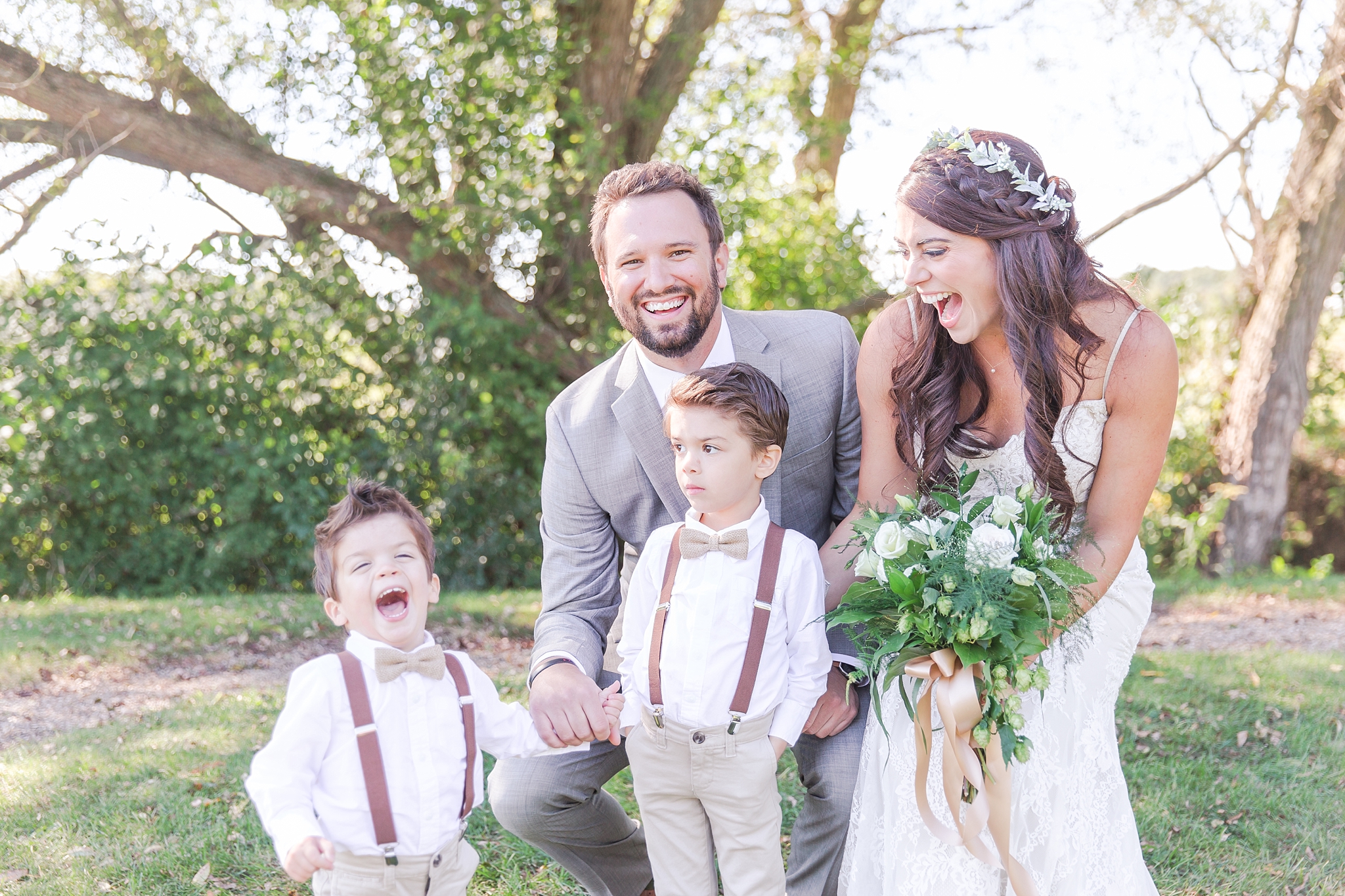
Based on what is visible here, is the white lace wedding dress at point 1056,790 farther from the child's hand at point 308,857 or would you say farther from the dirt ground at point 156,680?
the dirt ground at point 156,680

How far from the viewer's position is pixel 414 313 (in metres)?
8.92

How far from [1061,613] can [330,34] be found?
299 inches

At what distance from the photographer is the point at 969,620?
237 cm

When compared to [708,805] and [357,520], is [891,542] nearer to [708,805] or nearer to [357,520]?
[708,805]

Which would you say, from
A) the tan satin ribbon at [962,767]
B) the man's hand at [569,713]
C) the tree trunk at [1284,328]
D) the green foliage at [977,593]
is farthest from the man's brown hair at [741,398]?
the tree trunk at [1284,328]

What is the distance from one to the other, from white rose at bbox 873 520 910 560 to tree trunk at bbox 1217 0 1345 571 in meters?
8.13

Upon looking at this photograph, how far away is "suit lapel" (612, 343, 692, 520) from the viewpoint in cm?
335

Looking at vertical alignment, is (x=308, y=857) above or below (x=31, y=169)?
below

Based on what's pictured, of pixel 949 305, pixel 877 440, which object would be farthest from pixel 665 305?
pixel 949 305

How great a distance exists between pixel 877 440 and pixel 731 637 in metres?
0.81

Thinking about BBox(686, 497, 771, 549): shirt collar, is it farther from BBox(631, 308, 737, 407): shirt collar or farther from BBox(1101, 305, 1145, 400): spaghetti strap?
BBox(1101, 305, 1145, 400): spaghetti strap

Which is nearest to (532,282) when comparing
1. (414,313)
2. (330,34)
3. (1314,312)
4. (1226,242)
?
(414,313)

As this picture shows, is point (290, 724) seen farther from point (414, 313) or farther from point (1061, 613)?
point (414, 313)

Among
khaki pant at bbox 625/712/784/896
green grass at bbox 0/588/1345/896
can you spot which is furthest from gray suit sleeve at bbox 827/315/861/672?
green grass at bbox 0/588/1345/896
